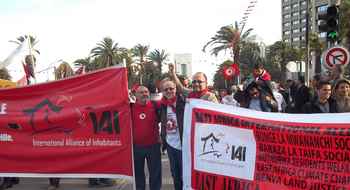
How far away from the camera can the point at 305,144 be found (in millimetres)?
4555

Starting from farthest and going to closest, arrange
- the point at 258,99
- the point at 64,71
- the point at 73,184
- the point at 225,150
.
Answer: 1. the point at 64,71
2. the point at 73,184
3. the point at 258,99
4. the point at 225,150

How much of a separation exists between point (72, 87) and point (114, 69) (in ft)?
2.25

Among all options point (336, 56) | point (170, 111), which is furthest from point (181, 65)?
point (170, 111)

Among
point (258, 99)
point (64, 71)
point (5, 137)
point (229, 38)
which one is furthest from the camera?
point (229, 38)

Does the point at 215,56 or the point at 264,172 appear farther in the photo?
the point at 215,56

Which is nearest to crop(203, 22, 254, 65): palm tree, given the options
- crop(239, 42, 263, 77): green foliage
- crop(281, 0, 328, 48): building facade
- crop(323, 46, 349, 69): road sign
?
crop(239, 42, 263, 77): green foliage

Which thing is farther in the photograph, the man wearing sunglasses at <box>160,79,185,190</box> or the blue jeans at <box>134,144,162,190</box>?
the blue jeans at <box>134,144,162,190</box>

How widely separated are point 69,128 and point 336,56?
7546 mm

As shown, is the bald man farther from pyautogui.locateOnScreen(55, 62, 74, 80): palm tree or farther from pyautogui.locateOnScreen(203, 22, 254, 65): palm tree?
pyautogui.locateOnScreen(203, 22, 254, 65): palm tree

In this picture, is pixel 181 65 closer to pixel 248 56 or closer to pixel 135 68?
pixel 135 68

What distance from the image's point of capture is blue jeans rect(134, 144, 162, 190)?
6316 mm

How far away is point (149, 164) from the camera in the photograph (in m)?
6.43

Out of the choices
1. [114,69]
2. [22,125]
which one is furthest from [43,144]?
[114,69]

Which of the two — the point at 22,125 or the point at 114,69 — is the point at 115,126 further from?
the point at 22,125
